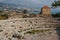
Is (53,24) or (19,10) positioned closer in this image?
(53,24)

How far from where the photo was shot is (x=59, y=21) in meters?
17.2

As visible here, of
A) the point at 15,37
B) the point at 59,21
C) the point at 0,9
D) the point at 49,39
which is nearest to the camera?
the point at 15,37

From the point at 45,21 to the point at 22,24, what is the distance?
8.99 ft

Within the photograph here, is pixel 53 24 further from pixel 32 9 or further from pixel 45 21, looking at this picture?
pixel 32 9

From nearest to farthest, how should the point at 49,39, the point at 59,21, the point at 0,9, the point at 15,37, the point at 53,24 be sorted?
1. the point at 15,37
2. the point at 49,39
3. the point at 53,24
4. the point at 59,21
5. the point at 0,9

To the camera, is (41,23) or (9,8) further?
(9,8)

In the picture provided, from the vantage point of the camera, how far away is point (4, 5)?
67.4 feet

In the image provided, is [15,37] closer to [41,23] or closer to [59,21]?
[41,23]

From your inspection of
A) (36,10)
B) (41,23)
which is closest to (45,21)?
(41,23)

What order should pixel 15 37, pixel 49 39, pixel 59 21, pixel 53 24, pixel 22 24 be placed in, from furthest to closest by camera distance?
pixel 59 21 → pixel 53 24 → pixel 22 24 → pixel 49 39 → pixel 15 37

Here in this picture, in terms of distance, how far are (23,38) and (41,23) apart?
5528mm

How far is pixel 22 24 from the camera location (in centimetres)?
1467

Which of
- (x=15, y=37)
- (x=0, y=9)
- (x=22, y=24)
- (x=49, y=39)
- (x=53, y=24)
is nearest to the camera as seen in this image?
(x=15, y=37)

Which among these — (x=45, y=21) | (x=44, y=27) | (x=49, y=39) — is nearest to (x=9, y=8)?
(x=45, y=21)
